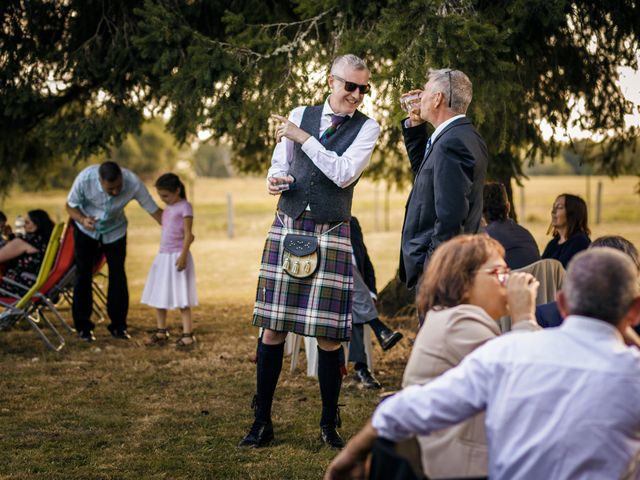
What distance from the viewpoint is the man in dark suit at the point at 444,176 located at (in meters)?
3.93

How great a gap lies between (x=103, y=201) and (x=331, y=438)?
4.24 metres

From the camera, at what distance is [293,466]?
14.9 feet

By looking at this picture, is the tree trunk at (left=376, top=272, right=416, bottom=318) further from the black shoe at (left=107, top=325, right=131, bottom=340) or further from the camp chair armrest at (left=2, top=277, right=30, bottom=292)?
the camp chair armrest at (left=2, top=277, right=30, bottom=292)

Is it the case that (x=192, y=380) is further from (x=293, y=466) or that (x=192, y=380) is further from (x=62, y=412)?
(x=293, y=466)

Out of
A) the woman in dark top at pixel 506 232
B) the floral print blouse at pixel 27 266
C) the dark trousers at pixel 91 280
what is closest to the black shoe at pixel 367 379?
the woman in dark top at pixel 506 232

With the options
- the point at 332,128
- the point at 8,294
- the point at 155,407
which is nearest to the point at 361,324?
the point at 155,407

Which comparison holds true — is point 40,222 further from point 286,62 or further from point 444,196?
point 444,196

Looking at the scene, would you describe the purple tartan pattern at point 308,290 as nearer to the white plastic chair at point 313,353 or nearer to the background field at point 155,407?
the background field at point 155,407

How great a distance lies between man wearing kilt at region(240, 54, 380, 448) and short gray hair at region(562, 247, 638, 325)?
2.35 meters

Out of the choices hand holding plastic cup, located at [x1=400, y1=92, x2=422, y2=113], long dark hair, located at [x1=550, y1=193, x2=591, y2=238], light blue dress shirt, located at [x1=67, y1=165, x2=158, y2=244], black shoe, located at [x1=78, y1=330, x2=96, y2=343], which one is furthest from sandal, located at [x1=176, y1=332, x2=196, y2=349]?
hand holding plastic cup, located at [x1=400, y1=92, x2=422, y2=113]

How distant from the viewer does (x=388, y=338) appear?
6527mm

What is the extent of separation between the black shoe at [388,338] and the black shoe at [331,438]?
5.29 ft

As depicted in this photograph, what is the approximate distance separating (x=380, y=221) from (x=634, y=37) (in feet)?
81.6

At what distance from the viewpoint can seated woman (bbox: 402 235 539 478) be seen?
237cm
